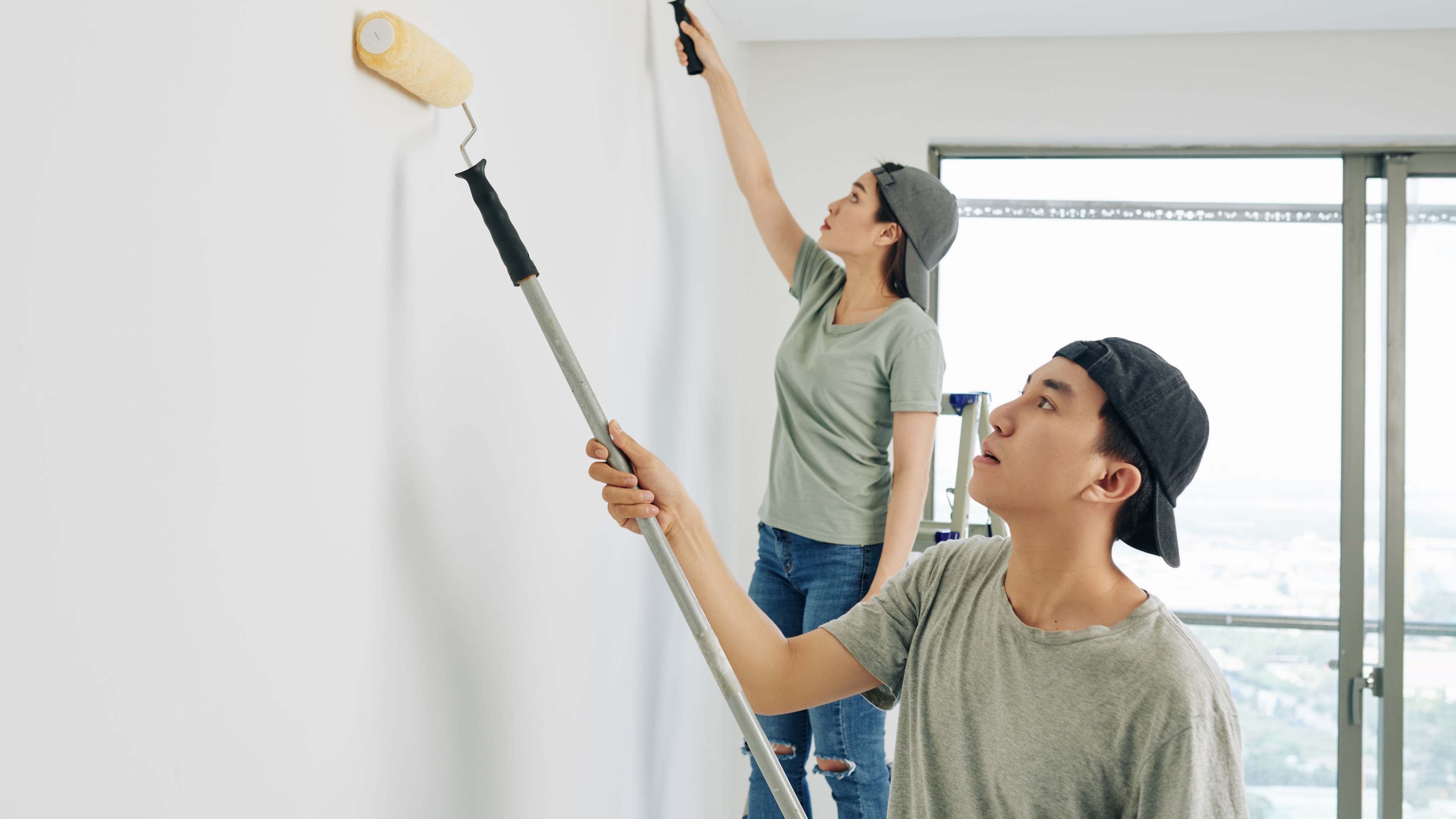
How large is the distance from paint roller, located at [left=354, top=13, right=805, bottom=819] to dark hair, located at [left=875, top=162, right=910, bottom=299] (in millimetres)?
955

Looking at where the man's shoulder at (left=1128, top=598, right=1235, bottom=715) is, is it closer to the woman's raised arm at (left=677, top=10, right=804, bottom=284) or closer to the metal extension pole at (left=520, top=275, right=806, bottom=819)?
the metal extension pole at (left=520, top=275, right=806, bottom=819)

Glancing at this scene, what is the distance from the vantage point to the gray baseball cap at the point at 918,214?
1.74 metres

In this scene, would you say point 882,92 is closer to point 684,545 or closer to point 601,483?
point 601,483

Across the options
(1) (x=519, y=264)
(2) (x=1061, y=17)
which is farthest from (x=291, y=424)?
(2) (x=1061, y=17)

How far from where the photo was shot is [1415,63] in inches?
92.8

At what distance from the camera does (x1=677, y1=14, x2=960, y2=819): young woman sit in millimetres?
1663

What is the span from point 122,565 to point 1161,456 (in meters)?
0.91

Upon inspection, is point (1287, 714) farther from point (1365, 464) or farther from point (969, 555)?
point (969, 555)

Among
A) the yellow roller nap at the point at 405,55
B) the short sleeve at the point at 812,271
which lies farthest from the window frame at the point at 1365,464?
the yellow roller nap at the point at 405,55

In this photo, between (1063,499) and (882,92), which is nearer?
(1063,499)

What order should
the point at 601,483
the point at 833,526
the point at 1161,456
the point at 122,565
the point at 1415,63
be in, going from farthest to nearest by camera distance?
1. the point at 1415,63
2. the point at 833,526
3. the point at 601,483
4. the point at 1161,456
5. the point at 122,565

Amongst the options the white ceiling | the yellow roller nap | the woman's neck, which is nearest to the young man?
the yellow roller nap

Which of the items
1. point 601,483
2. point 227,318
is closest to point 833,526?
point 601,483

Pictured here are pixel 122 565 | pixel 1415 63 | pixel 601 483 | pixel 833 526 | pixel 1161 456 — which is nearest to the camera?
pixel 122 565
